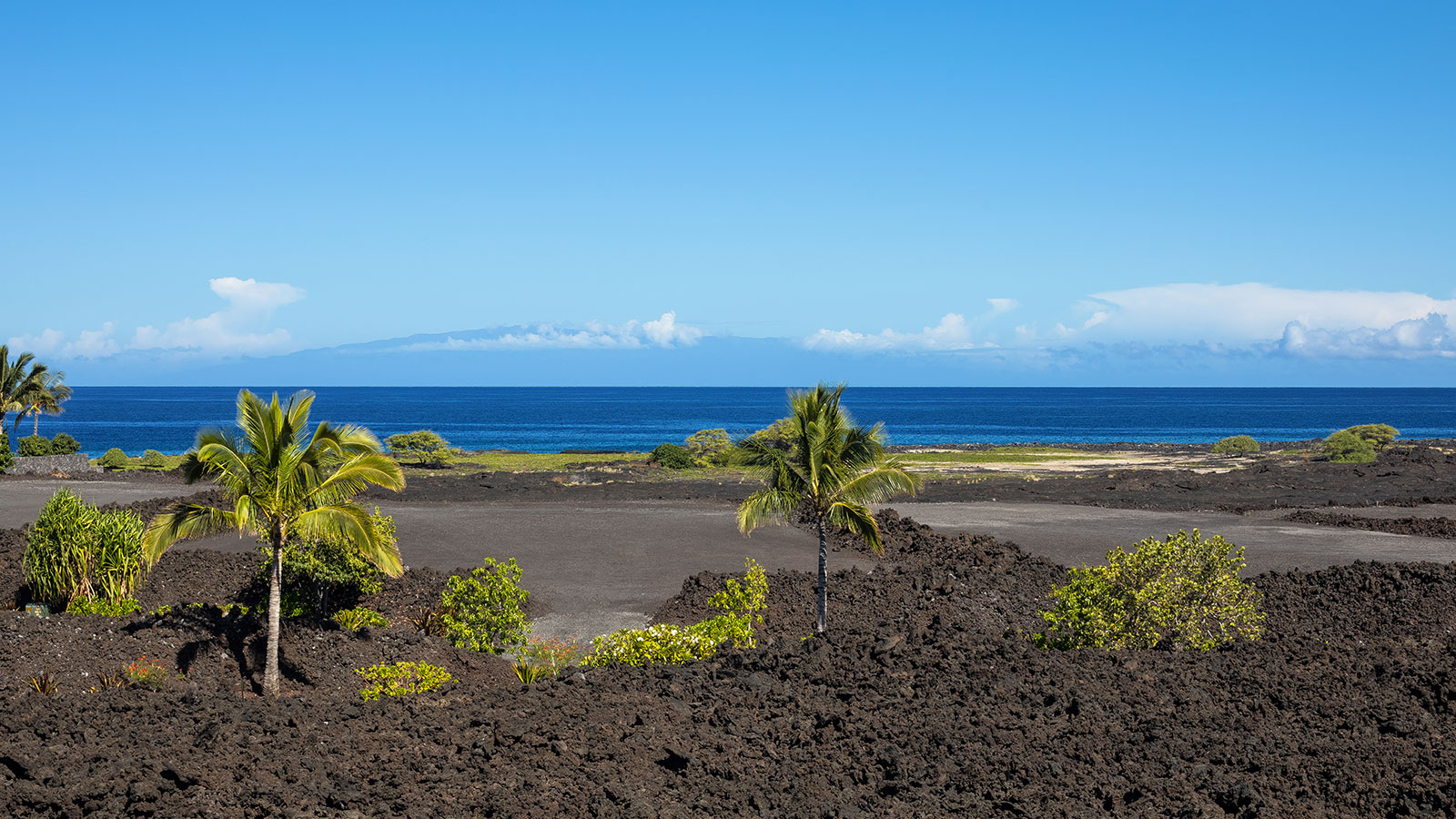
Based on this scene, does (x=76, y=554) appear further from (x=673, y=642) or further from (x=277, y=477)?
(x=673, y=642)

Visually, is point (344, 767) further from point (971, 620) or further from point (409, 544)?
point (409, 544)

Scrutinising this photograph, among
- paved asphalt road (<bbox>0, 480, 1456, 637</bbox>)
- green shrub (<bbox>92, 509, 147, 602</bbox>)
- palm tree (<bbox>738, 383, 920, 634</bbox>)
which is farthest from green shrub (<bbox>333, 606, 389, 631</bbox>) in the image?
palm tree (<bbox>738, 383, 920, 634</bbox>)

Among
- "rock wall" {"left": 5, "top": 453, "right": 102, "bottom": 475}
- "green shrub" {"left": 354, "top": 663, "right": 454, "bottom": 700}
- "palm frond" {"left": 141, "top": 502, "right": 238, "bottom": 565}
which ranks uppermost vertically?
"palm frond" {"left": 141, "top": 502, "right": 238, "bottom": 565}

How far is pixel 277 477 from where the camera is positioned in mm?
14836

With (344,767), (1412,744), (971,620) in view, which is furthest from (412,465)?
(1412,744)

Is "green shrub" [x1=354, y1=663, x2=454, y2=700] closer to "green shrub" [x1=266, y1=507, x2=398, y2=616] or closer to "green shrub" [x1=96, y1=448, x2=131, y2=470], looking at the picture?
"green shrub" [x1=266, y1=507, x2=398, y2=616]

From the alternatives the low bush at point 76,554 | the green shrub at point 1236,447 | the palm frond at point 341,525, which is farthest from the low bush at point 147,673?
the green shrub at point 1236,447

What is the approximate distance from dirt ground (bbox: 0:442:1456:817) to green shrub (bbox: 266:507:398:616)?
660 millimetres

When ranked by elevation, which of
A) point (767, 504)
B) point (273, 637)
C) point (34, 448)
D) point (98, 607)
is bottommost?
point (98, 607)

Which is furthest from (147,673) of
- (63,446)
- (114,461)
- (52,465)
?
(63,446)

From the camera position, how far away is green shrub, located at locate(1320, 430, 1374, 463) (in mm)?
62781

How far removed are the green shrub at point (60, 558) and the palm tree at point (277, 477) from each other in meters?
5.84

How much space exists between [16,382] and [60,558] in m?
47.8

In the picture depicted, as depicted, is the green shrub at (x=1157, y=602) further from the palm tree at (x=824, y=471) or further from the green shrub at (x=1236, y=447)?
the green shrub at (x=1236, y=447)
